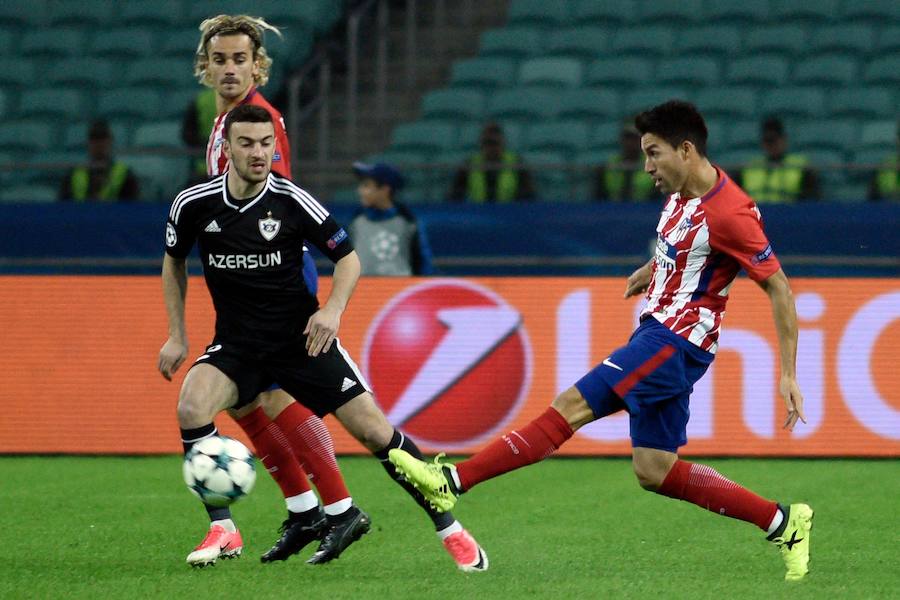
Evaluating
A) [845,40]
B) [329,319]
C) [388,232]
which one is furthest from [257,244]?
[845,40]

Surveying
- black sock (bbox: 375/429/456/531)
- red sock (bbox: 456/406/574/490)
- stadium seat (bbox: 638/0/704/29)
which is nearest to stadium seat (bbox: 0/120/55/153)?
stadium seat (bbox: 638/0/704/29)

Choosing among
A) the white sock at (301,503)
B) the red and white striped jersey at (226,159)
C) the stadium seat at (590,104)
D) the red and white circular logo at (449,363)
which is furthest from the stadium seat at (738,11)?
the white sock at (301,503)

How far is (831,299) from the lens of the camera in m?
9.29

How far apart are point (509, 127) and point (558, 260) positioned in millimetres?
3368

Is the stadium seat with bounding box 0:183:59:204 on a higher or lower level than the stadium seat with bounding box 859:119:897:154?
lower

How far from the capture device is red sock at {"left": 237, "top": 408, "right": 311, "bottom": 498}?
242 inches

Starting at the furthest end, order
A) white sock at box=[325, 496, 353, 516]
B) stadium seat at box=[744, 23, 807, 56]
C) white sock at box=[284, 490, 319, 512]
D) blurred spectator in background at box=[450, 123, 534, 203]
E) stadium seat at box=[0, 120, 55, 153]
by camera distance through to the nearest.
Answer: stadium seat at box=[744, 23, 807, 56]
stadium seat at box=[0, 120, 55, 153]
blurred spectator in background at box=[450, 123, 534, 203]
white sock at box=[284, 490, 319, 512]
white sock at box=[325, 496, 353, 516]

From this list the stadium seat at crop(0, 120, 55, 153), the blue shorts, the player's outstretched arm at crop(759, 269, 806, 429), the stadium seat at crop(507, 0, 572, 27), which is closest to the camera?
the player's outstretched arm at crop(759, 269, 806, 429)

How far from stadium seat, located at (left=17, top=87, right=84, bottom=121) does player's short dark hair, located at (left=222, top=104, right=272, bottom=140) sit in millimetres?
8716

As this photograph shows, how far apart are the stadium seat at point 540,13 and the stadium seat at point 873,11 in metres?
2.65

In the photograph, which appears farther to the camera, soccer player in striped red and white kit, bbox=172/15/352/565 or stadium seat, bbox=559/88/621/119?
stadium seat, bbox=559/88/621/119

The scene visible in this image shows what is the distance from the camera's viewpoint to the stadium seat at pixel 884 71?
43.4 ft

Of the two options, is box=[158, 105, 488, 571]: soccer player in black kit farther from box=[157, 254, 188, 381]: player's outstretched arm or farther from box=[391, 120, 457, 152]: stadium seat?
box=[391, 120, 457, 152]: stadium seat

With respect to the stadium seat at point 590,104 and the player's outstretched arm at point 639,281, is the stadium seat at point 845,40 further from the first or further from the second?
the player's outstretched arm at point 639,281
